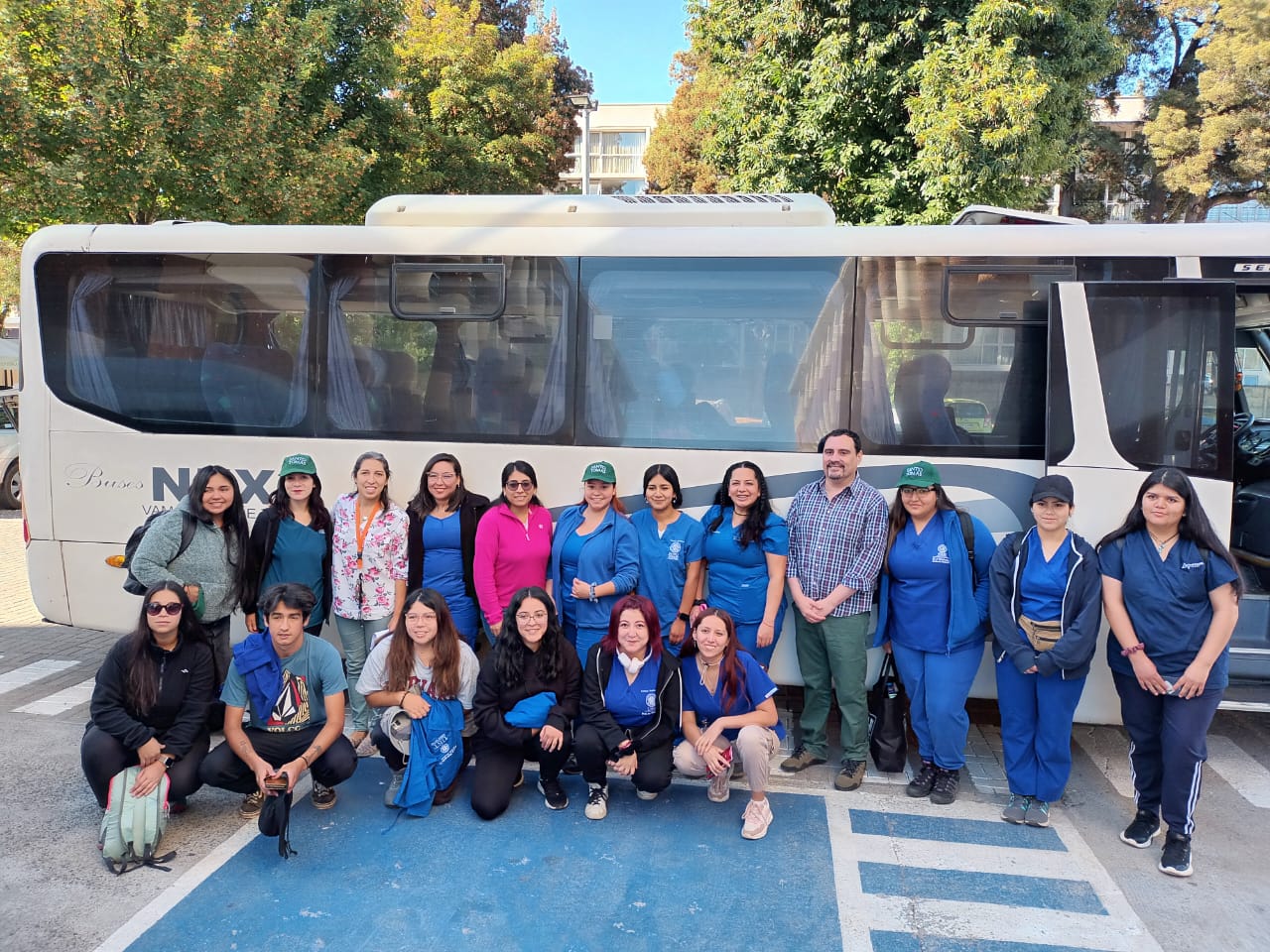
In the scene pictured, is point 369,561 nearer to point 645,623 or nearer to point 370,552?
point 370,552

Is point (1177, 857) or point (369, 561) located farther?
point (369, 561)

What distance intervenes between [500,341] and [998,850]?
3.78m

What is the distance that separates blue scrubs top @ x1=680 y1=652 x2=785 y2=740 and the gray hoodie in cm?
254

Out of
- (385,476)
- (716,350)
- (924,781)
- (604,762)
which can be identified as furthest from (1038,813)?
(385,476)

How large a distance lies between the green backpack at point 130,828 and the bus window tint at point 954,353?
4.08m

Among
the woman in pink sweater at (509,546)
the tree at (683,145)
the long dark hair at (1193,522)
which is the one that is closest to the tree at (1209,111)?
the tree at (683,145)

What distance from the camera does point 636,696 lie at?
14.9ft

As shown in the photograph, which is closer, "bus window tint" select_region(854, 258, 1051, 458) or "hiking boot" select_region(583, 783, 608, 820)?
"hiking boot" select_region(583, 783, 608, 820)

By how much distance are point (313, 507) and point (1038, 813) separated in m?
4.18

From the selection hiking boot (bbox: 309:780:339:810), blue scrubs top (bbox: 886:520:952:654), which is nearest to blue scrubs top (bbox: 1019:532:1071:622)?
blue scrubs top (bbox: 886:520:952:654)

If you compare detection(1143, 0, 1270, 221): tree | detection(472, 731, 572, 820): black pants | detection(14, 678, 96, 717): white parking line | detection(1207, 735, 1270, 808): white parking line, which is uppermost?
detection(1143, 0, 1270, 221): tree

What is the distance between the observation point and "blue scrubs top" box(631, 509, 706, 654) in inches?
197

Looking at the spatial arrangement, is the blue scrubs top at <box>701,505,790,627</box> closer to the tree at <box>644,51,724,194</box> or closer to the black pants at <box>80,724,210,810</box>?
the black pants at <box>80,724,210,810</box>

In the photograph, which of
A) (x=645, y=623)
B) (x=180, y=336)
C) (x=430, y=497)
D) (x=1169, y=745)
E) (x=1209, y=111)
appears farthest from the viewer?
(x=1209, y=111)
